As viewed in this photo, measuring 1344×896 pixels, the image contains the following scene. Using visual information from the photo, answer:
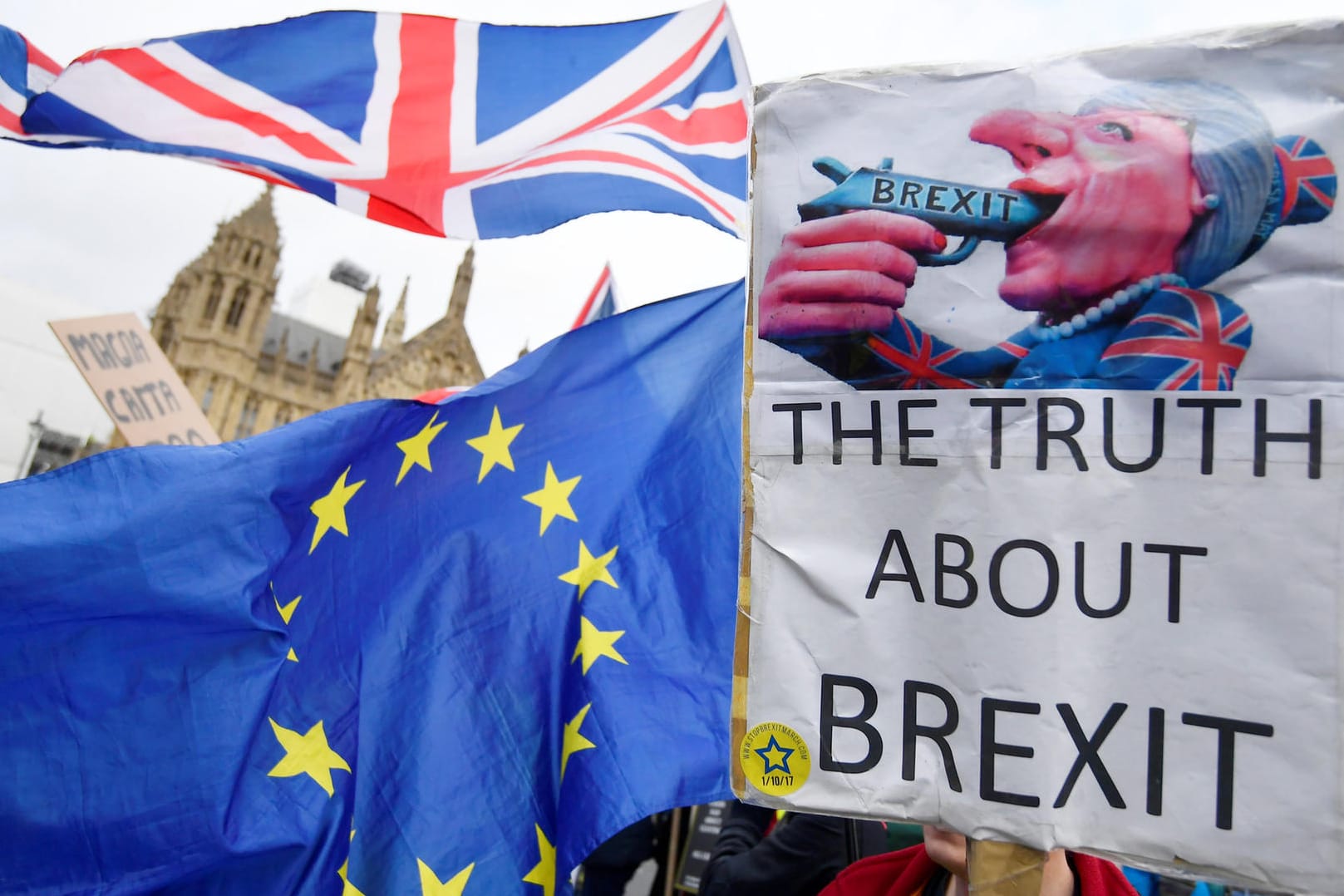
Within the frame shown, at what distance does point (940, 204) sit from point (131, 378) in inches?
280

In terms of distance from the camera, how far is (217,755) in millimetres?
3246

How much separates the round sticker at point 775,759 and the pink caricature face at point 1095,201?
927 mm

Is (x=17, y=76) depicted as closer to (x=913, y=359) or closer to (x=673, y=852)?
(x=913, y=359)

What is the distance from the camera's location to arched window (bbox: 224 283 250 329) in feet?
194

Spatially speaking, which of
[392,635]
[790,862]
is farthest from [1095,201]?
[392,635]

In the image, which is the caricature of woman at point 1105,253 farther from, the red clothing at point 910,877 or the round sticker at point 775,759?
the red clothing at point 910,877

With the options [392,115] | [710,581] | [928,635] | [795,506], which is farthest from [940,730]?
[392,115]

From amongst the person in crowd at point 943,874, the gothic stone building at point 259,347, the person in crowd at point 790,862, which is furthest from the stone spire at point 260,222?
the person in crowd at point 943,874

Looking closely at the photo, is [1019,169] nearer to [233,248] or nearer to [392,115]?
[392,115]

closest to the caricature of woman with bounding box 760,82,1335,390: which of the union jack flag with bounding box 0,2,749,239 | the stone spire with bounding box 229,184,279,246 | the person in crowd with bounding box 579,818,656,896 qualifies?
the union jack flag with bounding box 0,2,749,239

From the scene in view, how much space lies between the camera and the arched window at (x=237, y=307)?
2325 inches

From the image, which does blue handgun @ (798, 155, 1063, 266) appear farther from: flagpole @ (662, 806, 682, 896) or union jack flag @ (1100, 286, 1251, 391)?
flagpole @ (662, 806, 682, 896)

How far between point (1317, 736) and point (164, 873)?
3.11m

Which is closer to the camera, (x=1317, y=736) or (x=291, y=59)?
(x=1317, y=736)
